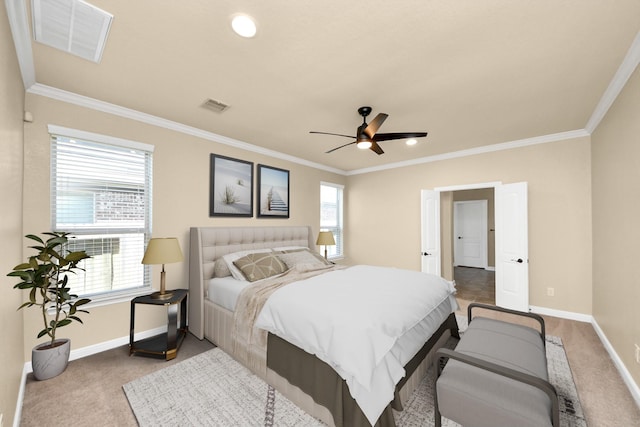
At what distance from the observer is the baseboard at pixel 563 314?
3.61 metres

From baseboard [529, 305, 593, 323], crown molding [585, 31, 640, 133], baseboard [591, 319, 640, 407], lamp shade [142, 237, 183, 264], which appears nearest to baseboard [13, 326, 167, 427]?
lamp shade [142, 237, 183, 264]

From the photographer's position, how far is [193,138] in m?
3.58

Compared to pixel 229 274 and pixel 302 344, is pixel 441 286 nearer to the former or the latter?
pixel 302 344

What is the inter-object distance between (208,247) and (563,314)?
203 inches

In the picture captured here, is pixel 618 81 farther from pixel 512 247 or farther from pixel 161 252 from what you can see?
pixel 161 252

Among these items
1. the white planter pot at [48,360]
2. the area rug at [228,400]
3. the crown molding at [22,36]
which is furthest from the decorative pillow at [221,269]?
the crown molding at [22,36]

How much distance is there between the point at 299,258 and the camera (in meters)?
3.81

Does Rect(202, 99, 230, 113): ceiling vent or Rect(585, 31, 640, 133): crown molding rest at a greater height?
Rect(202, 99, 230, 113): ceiling vent

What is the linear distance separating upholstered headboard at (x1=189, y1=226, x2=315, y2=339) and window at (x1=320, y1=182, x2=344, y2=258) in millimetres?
1704

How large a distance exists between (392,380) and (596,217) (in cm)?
374

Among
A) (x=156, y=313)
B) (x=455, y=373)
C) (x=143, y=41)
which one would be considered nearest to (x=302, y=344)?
(x=455, y=373)

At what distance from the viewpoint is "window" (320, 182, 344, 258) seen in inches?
229

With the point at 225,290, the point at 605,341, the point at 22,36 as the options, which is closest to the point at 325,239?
the point at 225,290

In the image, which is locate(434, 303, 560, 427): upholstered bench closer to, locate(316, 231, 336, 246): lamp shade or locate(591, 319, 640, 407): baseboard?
locate(591, 319, 640, 407): baseboard
